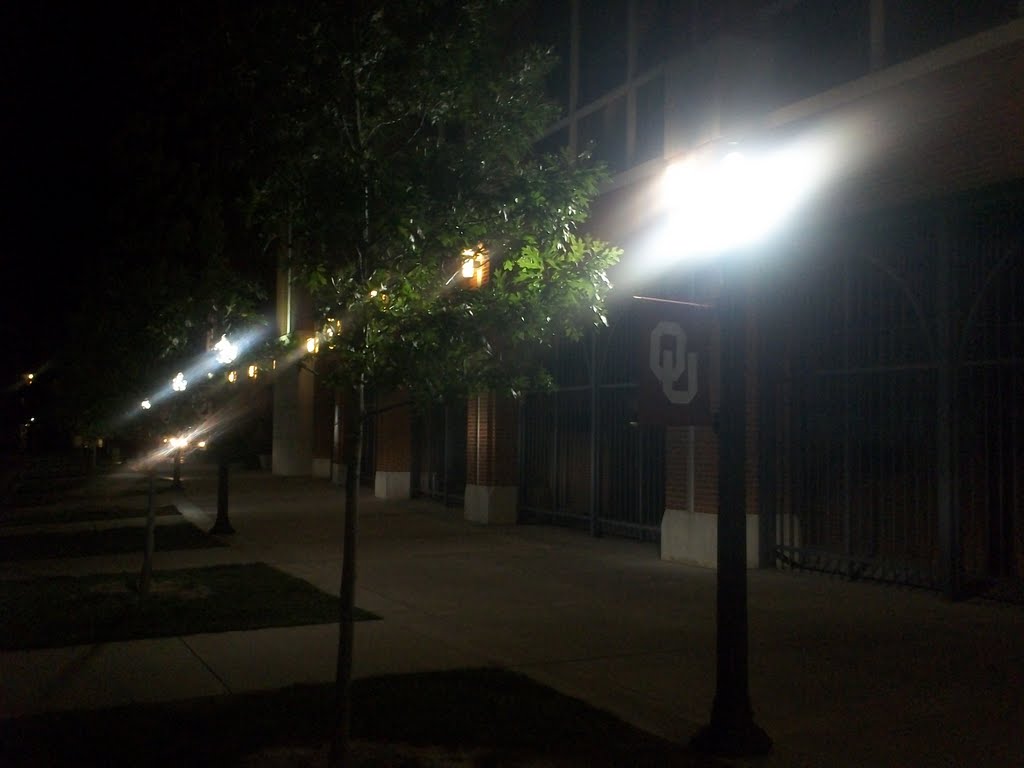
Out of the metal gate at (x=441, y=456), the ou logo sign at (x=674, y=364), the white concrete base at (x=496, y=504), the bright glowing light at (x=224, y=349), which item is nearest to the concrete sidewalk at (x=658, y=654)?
the ou logo sign at (x=674, y=364)

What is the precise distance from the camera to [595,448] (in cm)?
1700

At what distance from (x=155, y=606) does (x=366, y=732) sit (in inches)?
209

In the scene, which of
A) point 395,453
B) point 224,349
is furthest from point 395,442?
point 224,349

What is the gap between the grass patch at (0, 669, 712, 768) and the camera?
5.89 meters

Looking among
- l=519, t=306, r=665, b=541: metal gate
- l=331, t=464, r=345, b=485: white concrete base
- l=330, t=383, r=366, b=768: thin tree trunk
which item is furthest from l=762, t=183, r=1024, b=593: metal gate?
l=331, t=464, r=345, b=485: white concrete base

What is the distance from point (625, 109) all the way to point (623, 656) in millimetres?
9938

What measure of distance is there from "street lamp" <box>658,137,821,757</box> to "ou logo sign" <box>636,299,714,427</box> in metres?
0.19

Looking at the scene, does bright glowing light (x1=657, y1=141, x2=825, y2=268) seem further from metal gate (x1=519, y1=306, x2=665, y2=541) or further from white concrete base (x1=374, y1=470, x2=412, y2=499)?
white concrete base (x1=374, y1=470, x2=412, y2=499)

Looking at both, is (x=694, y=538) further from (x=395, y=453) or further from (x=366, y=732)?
Result: (x=395, y=453)

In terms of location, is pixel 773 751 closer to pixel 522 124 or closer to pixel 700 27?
pixel 522 124

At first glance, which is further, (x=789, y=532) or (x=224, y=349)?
(x=789, y=532)

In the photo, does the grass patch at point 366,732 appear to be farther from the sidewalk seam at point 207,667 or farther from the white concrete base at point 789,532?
the white concrete base at point 789,532

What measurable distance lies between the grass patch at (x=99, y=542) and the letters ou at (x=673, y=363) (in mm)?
11922

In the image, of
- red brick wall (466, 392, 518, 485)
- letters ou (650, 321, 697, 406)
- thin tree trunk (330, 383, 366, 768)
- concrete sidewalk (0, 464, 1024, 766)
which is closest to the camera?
thin tree trunk (330, 383, 366, 768)
